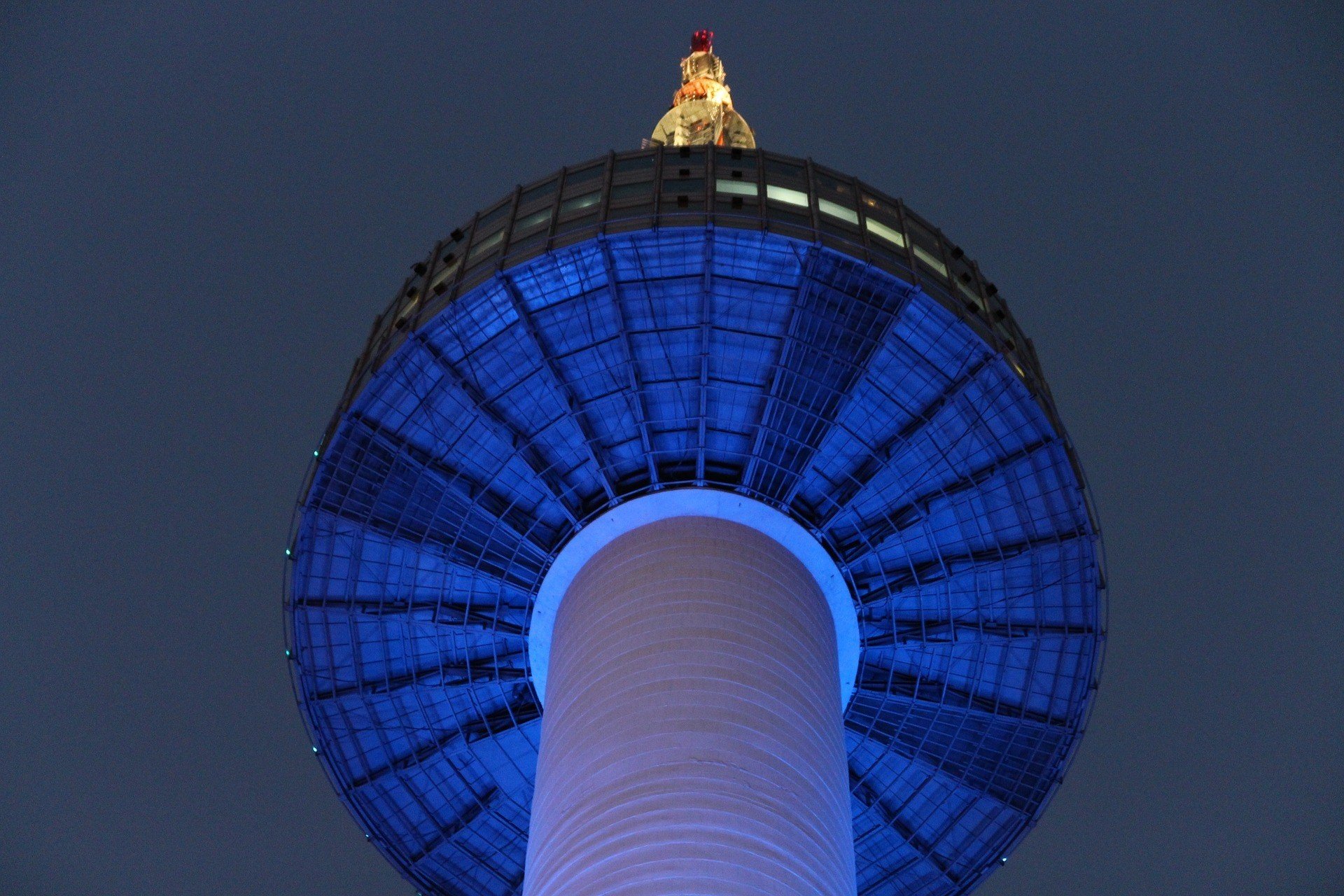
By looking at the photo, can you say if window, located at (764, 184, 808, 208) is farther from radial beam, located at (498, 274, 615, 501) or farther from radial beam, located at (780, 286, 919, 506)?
radial beam, located at (498, 274, 615, 501)

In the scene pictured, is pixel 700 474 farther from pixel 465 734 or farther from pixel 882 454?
pixel 465 734

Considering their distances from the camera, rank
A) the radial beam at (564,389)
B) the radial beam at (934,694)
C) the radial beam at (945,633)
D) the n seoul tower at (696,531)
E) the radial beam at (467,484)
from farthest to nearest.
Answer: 1. the radial beam at (934,694)
2. the radial beam at (945,633)
3. the radial beam at (467,484)
4. the radial beam at (564,389)
5. the n seoul tower at (696,531)

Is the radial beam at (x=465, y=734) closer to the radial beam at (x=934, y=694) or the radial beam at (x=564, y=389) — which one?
the radial beam at (x=564, y=389)

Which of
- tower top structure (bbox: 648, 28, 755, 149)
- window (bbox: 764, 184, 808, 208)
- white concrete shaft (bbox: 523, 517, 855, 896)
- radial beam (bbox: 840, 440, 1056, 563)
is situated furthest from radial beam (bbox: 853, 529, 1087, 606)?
tower top structure (bbox: 648, 28, 755, 149)

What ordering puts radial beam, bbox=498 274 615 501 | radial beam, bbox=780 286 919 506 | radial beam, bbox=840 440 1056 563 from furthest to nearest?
radial beam, bbox=840 440 1056 563
radial beam, bbox=498 274 615 501
radial beam, bbox=780 286 919 506

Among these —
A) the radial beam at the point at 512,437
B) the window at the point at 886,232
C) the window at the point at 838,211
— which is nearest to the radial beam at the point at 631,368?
the radial beam at the point at 512,437

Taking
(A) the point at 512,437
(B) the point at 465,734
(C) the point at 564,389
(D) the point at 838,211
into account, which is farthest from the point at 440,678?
(D) the point at 838,211
